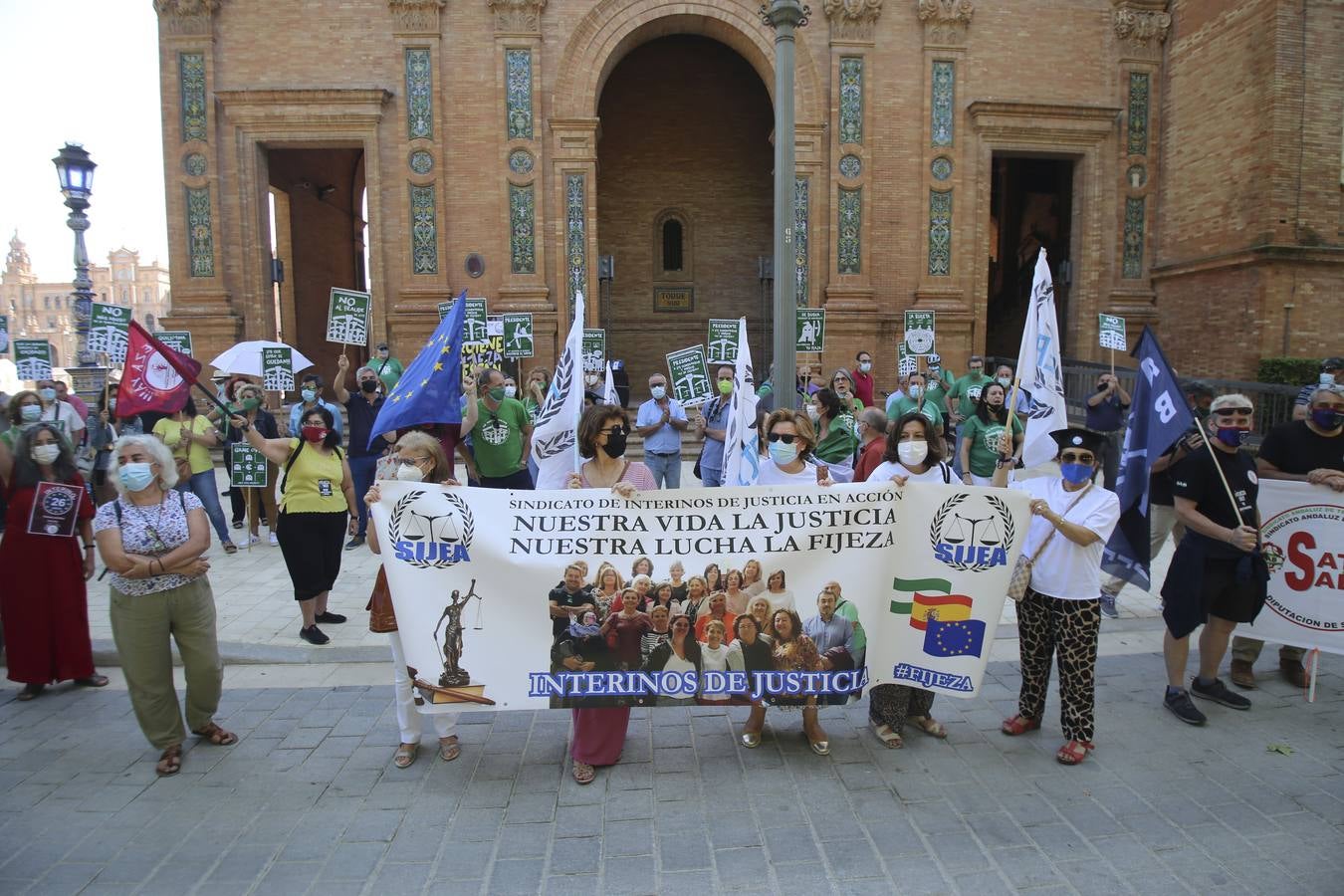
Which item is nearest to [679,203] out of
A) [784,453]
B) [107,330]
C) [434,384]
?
[107,330]

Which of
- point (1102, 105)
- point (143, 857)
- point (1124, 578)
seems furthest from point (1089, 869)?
point (1102, 105)

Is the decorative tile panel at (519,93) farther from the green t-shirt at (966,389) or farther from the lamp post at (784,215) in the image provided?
the lamp post at (784,215)

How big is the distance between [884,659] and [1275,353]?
52.4 ft

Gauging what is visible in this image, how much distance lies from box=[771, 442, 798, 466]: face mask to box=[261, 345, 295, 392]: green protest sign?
8.56m

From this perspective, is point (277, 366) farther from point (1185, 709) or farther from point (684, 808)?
point (1185, 709)

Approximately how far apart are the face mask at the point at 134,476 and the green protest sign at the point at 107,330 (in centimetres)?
737

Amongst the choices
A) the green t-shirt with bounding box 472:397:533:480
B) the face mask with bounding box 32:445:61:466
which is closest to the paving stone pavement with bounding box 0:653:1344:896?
the face mask with bounding box 32:445:61:466

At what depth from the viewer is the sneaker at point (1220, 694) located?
5406 mm

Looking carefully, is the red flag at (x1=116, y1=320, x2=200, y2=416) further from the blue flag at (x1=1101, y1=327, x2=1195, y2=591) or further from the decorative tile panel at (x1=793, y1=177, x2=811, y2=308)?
the decorative tile panel at (x1=793, y1=177, x2=811, y2=308)

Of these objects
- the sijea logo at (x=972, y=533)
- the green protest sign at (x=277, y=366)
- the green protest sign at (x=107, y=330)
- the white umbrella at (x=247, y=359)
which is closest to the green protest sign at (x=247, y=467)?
the white umbrella at (x=247, y=359)

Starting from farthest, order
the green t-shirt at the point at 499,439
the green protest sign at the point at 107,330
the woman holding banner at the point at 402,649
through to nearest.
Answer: the green protest sign at the point at 107,330
the green t-shirt at the point at 499,439
the woman holding banner at the point at 402,649

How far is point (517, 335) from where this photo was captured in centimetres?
1240

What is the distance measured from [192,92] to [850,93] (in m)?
14.0

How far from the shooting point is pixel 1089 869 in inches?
146
